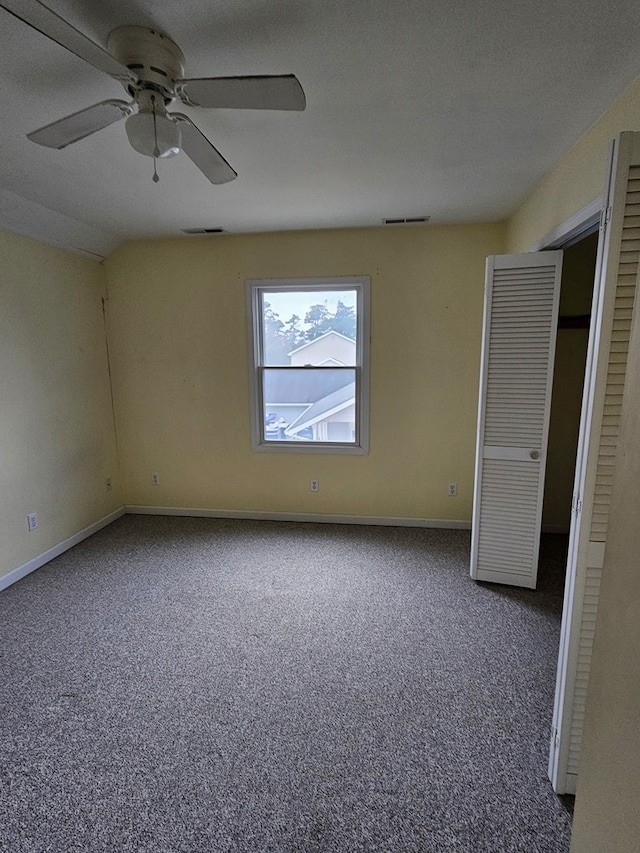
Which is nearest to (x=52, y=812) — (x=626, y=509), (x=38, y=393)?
(x=626, y=509)

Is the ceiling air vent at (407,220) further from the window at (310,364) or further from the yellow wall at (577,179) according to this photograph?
the yellow wall at (577,179)

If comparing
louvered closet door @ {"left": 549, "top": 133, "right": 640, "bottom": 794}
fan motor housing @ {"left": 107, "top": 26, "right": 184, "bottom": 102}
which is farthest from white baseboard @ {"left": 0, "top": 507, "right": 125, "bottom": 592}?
louvered closet door @ {"left": 549, "top": 133, "right": 640, "bottom": 794}

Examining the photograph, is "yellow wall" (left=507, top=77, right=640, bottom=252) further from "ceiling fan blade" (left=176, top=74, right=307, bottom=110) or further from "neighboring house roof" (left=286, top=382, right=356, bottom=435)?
"neighboring house roof" (left=286, top=382, right=356, bottom=435)

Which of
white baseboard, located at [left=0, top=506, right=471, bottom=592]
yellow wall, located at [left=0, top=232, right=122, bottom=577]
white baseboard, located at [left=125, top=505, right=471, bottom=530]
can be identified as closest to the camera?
yellow wall, located at [left=0, top=232, right=122, bottom=577]

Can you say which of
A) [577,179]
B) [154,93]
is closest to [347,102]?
[154,93]

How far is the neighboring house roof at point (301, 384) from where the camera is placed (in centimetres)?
363

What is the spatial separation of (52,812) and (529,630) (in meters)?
2.35

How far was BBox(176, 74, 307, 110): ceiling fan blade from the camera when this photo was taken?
1.22 m

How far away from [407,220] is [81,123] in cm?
235

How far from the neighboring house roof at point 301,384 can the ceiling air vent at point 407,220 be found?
4.08 ft

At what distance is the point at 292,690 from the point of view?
190 centimetres

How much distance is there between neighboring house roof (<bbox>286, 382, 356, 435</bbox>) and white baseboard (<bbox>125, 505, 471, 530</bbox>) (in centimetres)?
83

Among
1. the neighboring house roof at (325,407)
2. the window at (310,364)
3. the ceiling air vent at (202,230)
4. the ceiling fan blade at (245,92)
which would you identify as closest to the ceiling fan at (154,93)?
the ceiling fan blade at (245,92)

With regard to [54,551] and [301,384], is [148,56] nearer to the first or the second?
[301,384]
